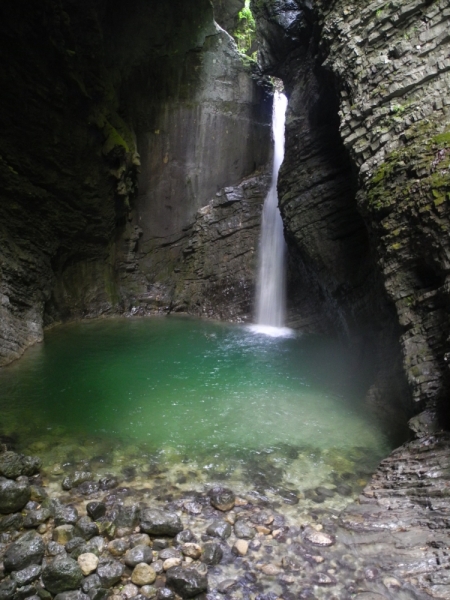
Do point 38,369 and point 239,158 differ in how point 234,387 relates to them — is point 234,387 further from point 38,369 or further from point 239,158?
point 239,158

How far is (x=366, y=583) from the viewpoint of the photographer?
3.96 meters

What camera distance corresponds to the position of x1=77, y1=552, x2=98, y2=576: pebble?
3.96 meters

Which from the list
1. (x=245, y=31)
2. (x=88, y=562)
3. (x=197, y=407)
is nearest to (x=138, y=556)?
(x=88, y=562)

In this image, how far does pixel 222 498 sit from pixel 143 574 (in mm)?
1509

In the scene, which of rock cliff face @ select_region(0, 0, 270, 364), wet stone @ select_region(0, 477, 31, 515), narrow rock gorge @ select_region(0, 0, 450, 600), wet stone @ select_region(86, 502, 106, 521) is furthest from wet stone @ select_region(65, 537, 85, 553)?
rock cliff face @ select_region(0, 0, 270, 364)

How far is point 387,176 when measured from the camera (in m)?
7.69

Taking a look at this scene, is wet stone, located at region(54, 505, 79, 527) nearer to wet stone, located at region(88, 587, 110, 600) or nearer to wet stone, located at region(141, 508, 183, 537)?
wet stone, located at region(141, 508, 183, 537)

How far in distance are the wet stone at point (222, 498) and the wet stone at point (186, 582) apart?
1213mm

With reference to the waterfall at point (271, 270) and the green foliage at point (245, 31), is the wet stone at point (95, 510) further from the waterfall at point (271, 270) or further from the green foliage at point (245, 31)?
the green foliage at point (245, 31)

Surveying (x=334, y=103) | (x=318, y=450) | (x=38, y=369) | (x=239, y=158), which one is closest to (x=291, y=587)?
(x=318, y=450)

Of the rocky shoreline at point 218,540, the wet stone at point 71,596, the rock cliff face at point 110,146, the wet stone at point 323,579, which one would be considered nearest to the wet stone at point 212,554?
the rocky shoreline at point 218,540

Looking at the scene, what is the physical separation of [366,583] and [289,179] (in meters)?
11.6

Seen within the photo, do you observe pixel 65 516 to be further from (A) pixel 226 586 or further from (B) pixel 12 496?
(A) pixel 226 586

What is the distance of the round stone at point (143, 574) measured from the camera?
155 inches
